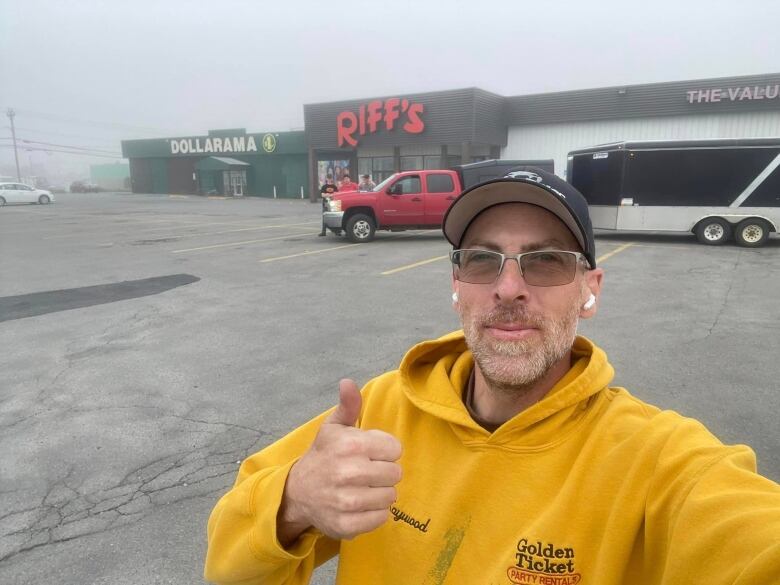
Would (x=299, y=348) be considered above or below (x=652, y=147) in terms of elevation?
below

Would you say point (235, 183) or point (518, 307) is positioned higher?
point (235, 183)

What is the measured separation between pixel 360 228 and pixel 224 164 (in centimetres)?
3177

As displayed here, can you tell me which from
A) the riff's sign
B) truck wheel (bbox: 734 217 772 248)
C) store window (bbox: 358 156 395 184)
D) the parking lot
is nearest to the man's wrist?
the parking lot

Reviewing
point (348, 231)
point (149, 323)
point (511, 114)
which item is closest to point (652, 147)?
point (348, 231)

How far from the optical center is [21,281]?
31.4ft

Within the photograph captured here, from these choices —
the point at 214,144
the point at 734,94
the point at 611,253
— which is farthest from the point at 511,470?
the point at 214,144

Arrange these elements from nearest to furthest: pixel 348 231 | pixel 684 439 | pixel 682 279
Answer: pixel 684 439 → pixel 682 279 → pixel 348 231

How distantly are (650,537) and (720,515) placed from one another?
16 cm

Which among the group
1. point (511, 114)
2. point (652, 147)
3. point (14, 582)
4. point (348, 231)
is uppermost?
point (511, 114)

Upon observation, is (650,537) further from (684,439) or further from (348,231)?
(348,231)

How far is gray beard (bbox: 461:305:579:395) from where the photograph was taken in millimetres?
1531

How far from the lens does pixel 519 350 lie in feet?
5.08

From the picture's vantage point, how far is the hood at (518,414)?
4.54 ft

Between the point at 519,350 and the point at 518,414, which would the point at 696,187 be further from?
the point at 518,414
